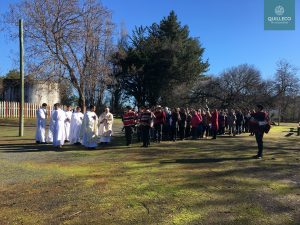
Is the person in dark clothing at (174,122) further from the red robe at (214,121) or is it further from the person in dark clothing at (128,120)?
the person in dark clothing at (128,120)

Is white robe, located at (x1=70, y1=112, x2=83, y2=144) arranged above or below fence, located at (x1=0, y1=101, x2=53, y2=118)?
below

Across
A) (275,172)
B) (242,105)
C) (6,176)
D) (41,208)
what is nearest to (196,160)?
(275,172)

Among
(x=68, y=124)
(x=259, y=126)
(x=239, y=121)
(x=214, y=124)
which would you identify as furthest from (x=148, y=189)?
(x=239, y=121)

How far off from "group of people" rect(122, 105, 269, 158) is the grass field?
9.95 feet

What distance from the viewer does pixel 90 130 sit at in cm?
1736

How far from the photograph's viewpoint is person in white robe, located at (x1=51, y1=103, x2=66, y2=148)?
1769 centimetres

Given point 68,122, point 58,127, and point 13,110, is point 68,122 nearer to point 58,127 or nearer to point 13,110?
point 58,127

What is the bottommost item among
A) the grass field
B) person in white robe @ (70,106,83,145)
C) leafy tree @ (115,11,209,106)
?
the grass field

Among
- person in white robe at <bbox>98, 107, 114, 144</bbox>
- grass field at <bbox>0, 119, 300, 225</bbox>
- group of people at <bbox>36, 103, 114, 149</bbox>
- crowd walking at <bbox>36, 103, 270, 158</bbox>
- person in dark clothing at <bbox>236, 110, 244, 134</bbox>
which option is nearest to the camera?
grass field at <bbox>0, 119, 300, 225</bbox>

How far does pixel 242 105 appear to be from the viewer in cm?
4409

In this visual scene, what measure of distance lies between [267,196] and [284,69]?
70.3m

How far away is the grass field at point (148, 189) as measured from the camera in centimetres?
696

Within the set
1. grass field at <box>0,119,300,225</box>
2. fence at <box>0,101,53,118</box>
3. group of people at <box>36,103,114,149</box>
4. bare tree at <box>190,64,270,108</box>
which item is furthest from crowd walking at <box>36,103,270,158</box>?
fence at <box>0,101,53,118</box>

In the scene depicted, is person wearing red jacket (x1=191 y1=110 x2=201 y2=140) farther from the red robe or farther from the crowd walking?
the red robe
